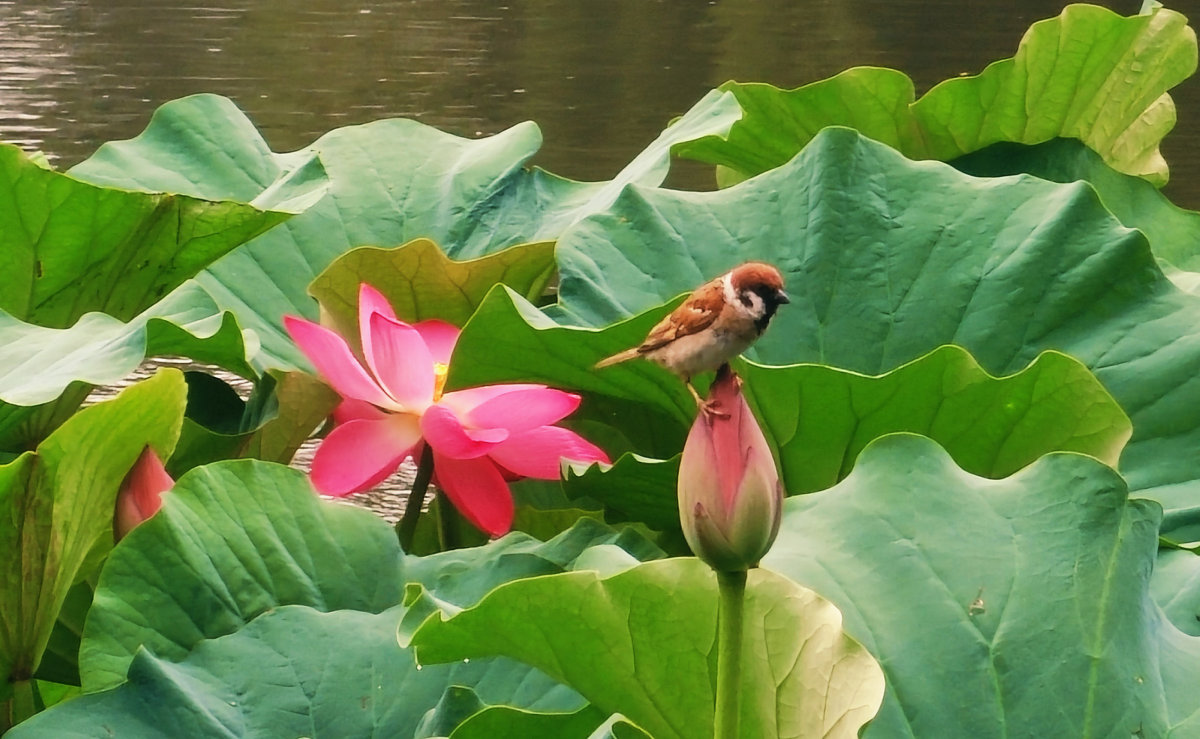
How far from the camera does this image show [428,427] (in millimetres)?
601

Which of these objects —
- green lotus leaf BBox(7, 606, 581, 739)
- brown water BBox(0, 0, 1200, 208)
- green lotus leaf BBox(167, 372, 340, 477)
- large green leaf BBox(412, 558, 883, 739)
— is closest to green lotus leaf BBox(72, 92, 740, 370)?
green lotus leaf BBox(167, 372, 340, 477)

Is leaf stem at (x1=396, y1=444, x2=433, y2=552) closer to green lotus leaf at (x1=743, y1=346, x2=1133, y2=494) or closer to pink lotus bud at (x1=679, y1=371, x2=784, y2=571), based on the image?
green lotus leaf at (x1=743, y1=346, x2=1133, y2=494)

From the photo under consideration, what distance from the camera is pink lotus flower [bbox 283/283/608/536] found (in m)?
0.59

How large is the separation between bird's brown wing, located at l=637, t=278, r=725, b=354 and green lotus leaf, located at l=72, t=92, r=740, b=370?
0.84 ft

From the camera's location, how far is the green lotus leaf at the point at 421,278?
704 millimetres

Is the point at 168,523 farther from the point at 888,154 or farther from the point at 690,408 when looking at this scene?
the point at 888,154

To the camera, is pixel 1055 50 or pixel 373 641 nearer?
pixel 373 641

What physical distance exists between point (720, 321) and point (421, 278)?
0.95 feet

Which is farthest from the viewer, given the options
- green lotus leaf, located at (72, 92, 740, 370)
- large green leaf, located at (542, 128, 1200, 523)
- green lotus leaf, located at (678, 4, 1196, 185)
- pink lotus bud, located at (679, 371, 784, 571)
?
green lotus leaf, located at (678, 4, 1196, 185)

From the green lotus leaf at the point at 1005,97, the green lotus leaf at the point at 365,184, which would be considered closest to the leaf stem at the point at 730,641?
the green lotus leaf at the point at 365,184

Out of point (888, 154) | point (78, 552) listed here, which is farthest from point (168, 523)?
point (888, 154)

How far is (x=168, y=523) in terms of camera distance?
55 cm

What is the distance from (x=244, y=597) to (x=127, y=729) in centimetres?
8

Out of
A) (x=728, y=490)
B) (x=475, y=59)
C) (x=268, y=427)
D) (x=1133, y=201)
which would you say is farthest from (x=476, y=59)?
(x=728, y=490)
